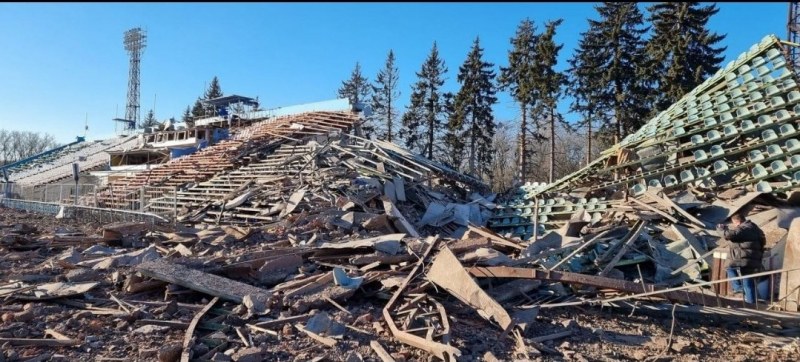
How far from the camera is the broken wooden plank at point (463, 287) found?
5441mm

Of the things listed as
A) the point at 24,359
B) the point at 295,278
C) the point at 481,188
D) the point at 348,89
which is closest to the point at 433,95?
the point at 348,89

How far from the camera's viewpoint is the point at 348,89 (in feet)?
158

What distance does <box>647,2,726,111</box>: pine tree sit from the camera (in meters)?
25.5

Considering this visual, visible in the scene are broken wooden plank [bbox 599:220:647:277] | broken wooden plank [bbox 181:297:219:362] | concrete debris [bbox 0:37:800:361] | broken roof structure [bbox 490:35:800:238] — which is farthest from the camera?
broken roof structure [bbox 490:35:800:238]

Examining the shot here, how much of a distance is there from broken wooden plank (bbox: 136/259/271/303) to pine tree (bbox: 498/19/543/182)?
26484mm

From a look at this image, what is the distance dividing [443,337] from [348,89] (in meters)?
44.8

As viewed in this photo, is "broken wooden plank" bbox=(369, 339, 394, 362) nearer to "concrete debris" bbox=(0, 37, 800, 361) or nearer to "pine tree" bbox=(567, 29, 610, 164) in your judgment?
"concrete debris" bbox=(0, 37, 800, 361)

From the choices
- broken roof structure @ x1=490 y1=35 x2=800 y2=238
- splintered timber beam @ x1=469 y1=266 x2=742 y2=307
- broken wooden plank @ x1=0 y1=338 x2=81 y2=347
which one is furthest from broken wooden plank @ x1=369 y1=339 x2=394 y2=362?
broken roof structure @ x1=490 y1=35 x2=800 y2=238

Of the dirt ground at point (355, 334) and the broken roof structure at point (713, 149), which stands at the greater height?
the broken roof structure at point (713, 149)

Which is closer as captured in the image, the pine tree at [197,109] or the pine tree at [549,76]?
the pine tree at [549,76]

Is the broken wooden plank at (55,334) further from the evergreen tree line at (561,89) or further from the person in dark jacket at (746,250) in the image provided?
the evergreen tree line at (561,89)

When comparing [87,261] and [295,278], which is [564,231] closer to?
[295,278]

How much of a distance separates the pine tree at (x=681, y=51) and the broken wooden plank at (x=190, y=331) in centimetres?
2566

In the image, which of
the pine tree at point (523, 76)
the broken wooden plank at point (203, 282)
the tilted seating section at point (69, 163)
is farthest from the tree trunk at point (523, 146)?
the tilted seating section at point (69, 163)
